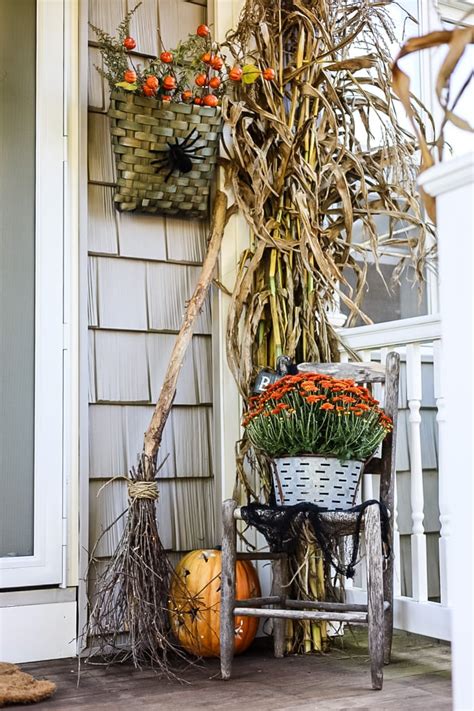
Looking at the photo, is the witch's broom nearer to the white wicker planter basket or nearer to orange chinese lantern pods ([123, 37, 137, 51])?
the white wicker planter basket

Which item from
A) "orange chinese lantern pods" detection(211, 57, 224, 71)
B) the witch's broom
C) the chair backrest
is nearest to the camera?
the witch's broom

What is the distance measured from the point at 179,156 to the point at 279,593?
1.45 m

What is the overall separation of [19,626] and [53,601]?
4.8 inches

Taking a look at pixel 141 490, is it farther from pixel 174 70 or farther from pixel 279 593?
pixel 174 70

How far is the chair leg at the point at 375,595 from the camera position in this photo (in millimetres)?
2104

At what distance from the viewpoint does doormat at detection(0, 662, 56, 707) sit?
2.01 m

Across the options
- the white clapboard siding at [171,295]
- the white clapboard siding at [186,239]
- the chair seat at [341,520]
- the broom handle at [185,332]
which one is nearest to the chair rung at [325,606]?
the chair seat at [341,520]

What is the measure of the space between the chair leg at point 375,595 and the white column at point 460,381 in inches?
47.0

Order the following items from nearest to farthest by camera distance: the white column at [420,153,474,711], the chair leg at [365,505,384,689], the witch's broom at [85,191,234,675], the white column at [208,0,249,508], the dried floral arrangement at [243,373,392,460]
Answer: the white column at [420,153,474,711] → the chair leg at [365,505,384,689] → the dried floral arrangement at [243,373,392,460] → the witch's broom at [85,191,234,675] → the white column at [208,0,249,508]

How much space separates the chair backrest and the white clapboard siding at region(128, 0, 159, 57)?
1.25m

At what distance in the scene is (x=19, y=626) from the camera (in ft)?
8.09

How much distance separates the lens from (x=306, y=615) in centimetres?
224

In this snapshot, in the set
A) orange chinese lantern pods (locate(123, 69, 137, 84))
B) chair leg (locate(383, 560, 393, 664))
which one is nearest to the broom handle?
orange chinese lantern pods (locate(123, 69, 137, 84))

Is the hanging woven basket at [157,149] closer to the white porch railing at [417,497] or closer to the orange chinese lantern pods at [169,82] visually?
the orange chinese lantern pods at [169,82]
